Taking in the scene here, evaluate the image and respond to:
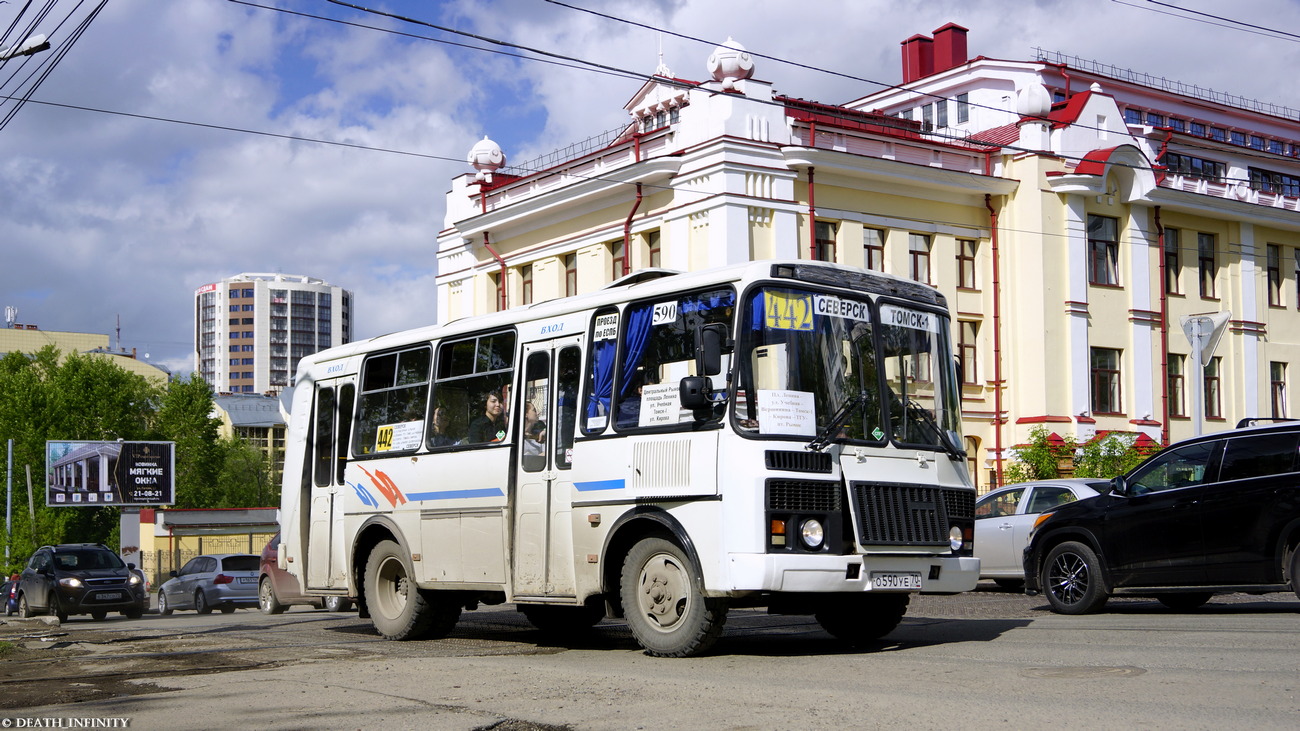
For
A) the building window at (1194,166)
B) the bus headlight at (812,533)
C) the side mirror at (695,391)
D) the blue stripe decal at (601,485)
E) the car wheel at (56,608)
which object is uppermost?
the building window at (1194,166)

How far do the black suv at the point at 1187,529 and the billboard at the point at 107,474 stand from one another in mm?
44798

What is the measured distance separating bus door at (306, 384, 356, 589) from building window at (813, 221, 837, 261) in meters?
21.6

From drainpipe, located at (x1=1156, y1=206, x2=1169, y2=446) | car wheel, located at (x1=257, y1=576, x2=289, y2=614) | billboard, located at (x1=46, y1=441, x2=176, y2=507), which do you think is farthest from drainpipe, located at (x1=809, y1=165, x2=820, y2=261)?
billboard, located at (x1=46, y1=441, x2=176, y2=507)

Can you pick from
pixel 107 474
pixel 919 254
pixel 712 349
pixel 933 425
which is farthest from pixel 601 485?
pixel 107 474

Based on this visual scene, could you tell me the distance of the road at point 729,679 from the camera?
25.8ft

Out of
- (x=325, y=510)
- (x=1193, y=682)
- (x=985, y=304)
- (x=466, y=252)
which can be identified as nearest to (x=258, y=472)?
(x=466, y=252)

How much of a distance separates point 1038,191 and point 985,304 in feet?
11.1

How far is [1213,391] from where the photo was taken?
141ft

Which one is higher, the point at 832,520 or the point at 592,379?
the point at 592,379

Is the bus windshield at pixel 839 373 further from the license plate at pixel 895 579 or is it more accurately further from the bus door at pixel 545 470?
the bus door at pixel 545 470

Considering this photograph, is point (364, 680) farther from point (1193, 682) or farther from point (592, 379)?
point (1193, 682)

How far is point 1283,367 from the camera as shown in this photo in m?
45.1

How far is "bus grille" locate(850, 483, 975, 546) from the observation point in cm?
1087

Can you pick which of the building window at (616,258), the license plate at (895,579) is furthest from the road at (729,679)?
the building window at (616,258)
